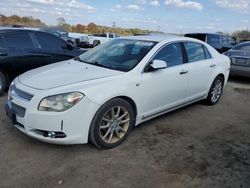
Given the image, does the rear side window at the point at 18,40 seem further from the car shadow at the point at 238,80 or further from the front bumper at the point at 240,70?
the car shadow at the point at 238,80

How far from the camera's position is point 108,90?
11.0 feet

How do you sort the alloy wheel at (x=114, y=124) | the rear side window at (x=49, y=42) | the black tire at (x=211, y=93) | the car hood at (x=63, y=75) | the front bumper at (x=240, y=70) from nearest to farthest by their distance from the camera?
the car hood at (x=63, y=75), the alloy wheel at (x=114, y=124), the black tire at (x=211, y=93), the rear side window at (x=49, y=42), the front bumper at (x=240, y=70)

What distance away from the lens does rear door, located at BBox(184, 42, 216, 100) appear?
15.8 feet

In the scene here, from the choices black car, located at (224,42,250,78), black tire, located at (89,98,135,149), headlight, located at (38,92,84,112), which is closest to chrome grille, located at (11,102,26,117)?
headlight, located at (38,92,84,112)

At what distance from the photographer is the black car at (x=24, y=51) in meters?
5.80

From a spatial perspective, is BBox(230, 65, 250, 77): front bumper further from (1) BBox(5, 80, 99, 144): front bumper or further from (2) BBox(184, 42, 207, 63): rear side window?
(1) BBox(5, 80, 99, 144): front bumper

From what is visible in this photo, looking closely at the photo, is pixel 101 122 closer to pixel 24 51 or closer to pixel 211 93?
pixel 211 93

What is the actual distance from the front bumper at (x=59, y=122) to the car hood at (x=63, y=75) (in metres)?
0.29

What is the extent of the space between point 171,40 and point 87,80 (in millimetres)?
1834

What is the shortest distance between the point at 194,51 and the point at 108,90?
94.1 inches

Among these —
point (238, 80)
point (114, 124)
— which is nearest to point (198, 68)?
point (114, 124)

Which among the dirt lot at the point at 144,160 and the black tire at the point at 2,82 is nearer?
the dirt lot at the point at 144,160

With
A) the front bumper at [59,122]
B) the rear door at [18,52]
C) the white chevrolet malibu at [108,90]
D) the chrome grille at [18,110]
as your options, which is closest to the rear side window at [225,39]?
the white chevrolet malibu at [108,90]

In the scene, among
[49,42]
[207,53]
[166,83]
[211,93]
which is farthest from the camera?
[49,42]
